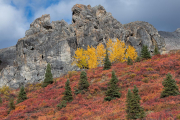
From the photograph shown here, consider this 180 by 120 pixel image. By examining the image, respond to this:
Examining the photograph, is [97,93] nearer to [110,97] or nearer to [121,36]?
[110,97]

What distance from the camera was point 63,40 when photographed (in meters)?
73.8

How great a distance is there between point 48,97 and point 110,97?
9777 millimetres

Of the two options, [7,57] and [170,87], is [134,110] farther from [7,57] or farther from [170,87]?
[7,57]

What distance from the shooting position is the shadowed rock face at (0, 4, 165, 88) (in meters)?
69.9

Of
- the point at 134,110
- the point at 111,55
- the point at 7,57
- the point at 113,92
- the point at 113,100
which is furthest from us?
the point at 7,57

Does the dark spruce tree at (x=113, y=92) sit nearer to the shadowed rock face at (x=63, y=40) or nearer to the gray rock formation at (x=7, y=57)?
the shadowed rock face at (x=63, y=40)

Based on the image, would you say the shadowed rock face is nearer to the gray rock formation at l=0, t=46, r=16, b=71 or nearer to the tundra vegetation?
the gray rock formation at l=0, t=46, r=16, b=71

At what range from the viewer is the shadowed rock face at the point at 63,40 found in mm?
69875

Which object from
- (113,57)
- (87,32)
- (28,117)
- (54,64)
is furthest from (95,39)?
(28,117)

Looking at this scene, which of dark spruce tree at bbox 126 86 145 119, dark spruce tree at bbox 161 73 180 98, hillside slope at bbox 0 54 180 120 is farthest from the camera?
dark spruce tree at bbox 161 73 180 98

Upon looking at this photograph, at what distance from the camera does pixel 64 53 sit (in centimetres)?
7194

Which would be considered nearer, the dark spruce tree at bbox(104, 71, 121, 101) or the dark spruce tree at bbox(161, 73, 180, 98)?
the dark spruce tree at bbox(161, 73, 180, 98)

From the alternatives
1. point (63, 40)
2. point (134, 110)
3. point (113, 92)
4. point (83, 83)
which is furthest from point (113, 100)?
point (63, 40)

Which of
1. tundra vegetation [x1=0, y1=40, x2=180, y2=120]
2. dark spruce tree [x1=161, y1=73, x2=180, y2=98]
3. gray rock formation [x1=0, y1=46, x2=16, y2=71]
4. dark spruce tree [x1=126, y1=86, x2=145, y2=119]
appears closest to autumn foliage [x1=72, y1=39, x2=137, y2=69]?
tundra vegetation [x1=0, y1=40, x2=180, y2=120]
